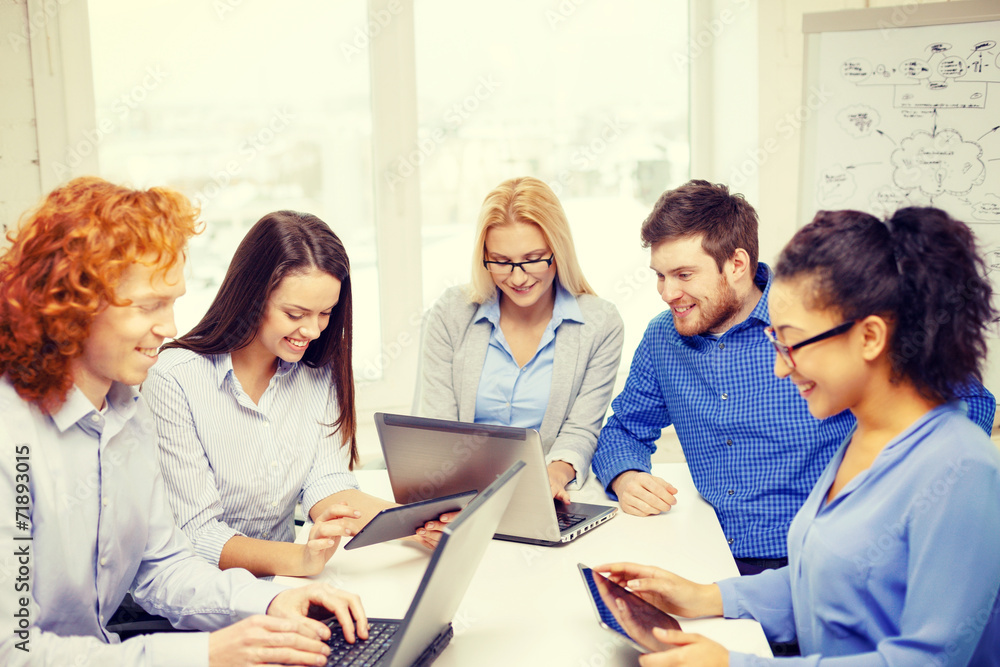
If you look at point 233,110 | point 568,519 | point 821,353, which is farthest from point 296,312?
point 233,110

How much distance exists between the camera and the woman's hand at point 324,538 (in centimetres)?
142

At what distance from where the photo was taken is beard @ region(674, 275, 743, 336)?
1909 millimetres

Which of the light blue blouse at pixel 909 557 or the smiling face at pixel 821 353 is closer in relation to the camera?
the light blue blouse at pixel 909 557

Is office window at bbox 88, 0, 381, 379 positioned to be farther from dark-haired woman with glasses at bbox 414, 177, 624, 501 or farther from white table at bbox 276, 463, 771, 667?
white table at bbox 276, 463, 771, 667

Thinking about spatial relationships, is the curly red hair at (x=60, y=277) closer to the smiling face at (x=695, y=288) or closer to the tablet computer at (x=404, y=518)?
the tablet computer at (x=404, y=518)

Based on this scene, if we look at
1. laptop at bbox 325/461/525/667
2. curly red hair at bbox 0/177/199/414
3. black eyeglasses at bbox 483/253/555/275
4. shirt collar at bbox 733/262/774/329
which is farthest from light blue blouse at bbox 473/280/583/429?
curly red hair at bbox 0/177/199/414

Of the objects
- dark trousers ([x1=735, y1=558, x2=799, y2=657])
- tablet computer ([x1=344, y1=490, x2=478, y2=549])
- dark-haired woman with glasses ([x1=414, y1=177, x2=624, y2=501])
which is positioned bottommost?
dark trousers ([x1=735, y1=558, x2=799, y2=657])

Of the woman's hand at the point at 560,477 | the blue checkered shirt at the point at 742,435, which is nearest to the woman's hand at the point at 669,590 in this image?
the woman's hand at the point at 560,477

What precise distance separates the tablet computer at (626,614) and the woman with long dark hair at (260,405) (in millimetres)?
508

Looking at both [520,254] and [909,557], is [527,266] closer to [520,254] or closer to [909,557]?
[520,254]

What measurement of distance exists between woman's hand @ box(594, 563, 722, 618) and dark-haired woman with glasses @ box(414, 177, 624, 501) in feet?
2.69

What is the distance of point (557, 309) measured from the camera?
2.29m

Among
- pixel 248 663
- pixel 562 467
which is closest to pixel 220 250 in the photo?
pixel 562 467

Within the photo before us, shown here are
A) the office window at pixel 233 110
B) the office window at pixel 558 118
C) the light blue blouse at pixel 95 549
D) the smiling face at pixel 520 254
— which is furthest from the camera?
the office window at pixel 558 118
